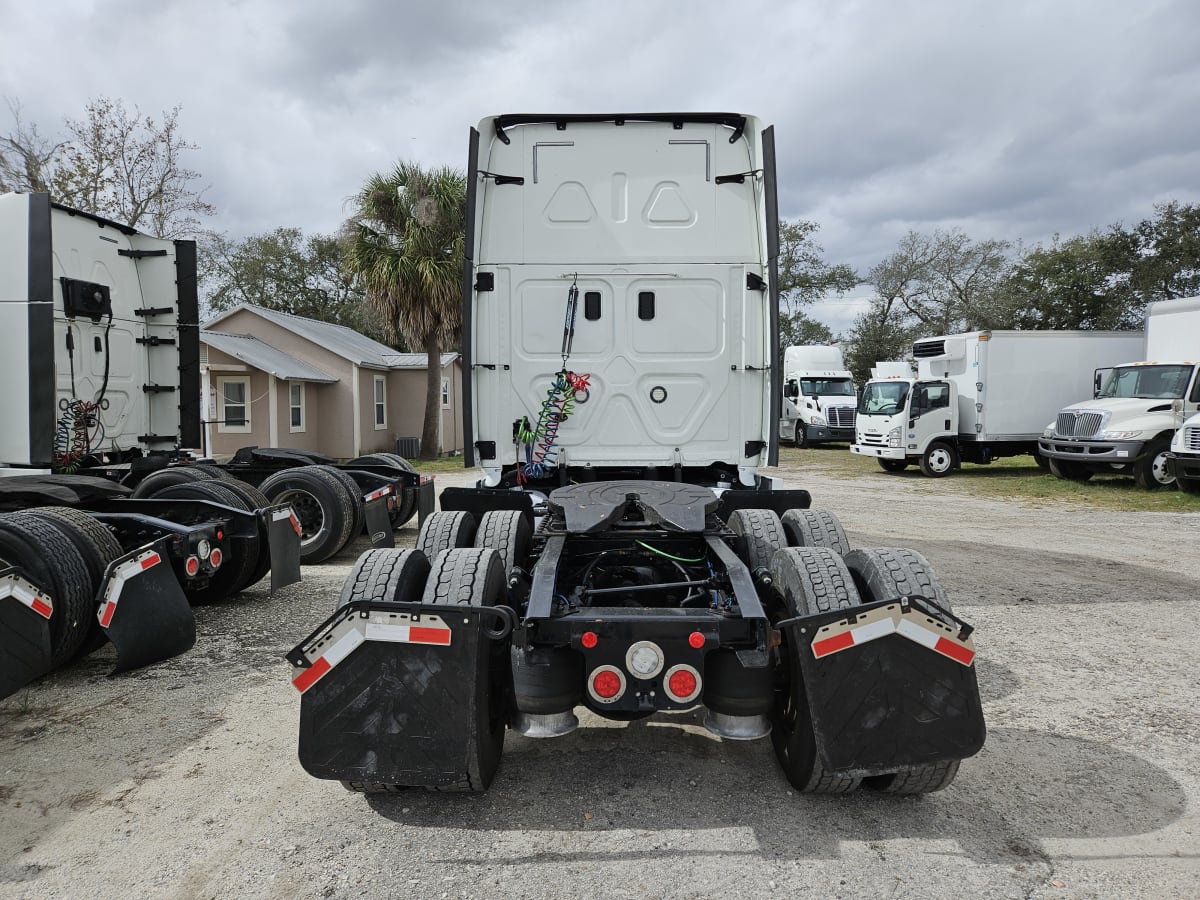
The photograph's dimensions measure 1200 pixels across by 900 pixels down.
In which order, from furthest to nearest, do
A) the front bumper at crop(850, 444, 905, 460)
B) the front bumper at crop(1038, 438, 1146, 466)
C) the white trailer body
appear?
the front bumper at crop(850, 444, 905, 460)
the front bumper at crop(1038, 438, 1146, 466)
the white trailer body

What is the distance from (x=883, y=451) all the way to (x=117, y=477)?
1569 centimetres

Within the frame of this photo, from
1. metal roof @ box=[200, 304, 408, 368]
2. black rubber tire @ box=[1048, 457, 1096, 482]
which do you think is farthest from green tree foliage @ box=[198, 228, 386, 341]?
black rubber tire @ box=[1048, 457, 1096, 482]

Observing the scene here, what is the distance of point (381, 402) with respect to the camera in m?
24.8

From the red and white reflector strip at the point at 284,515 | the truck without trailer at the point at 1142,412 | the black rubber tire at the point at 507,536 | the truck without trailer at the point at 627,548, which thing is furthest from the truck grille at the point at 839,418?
the black rubber tire at the point at 507,536

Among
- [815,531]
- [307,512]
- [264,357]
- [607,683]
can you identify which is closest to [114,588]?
[607,683]

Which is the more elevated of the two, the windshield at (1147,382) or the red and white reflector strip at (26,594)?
the windshield at (1147,382)

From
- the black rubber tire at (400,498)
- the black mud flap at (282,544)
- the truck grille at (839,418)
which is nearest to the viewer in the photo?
the black mud flap at (282,544)

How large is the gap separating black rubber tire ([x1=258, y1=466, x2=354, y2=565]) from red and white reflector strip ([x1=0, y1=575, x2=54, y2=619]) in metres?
3.60

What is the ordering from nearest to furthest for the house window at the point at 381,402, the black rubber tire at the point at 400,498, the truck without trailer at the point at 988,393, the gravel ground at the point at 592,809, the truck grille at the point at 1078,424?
the gravel ground at the point at 592,809 → the black rubber tire at the point at 400,498 → the truck grille at the point at 1078,424 → the truck without trailer at the point at 988,393 → the house window at the point at 381,402

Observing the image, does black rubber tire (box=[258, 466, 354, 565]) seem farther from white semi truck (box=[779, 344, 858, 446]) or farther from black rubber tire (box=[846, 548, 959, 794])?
white semi truck (box=[779, 344, 858, 446])

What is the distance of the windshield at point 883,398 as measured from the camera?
19.0m

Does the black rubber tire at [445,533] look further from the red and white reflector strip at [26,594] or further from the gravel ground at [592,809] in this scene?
the red and white reflector strip at [26,594]

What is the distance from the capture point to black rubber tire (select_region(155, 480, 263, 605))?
6.13 m

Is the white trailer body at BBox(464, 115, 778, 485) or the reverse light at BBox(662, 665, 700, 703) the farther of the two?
the white trailer body at BBox(464, 115, 778, 485)
